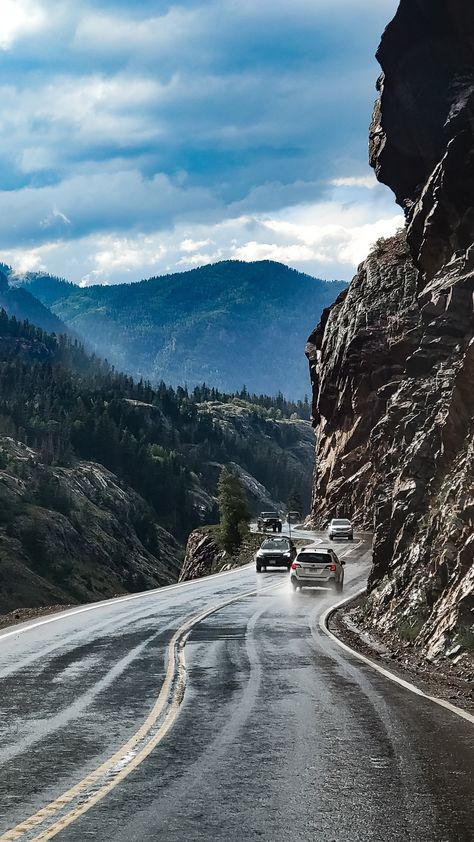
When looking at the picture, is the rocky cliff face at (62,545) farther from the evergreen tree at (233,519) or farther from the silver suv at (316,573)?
the silver suv at (316,573)

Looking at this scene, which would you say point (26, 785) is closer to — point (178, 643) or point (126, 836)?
point (126, 836)

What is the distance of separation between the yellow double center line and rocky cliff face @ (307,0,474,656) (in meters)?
6.93

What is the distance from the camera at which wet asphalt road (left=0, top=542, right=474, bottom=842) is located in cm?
714

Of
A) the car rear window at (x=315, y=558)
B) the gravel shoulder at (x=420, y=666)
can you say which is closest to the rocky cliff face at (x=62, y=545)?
the car rear window at (x=315, y=558)

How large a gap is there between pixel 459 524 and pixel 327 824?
13.9 meters

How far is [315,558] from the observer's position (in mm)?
37531

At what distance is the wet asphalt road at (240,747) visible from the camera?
281 inches

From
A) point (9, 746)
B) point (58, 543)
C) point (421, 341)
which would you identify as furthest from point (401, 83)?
point (58, 543)

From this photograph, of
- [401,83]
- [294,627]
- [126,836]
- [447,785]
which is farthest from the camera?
[401,83]

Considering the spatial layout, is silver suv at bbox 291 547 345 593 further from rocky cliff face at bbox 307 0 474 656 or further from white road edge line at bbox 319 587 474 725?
white road edge line at bbox 319 587 474 725

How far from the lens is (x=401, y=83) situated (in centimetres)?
4338

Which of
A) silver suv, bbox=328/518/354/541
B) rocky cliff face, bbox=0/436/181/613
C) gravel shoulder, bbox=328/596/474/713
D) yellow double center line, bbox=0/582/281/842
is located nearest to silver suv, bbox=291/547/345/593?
gravel shoulder, bbox=328/596/474/713

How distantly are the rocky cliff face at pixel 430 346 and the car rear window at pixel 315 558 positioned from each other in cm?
335

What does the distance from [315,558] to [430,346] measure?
1239 cm
